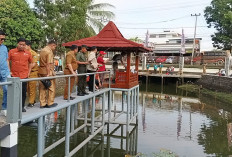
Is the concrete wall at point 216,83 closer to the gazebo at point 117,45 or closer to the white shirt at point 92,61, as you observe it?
the gazebo at point 117,45

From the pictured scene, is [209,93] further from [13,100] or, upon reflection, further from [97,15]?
[13,100]

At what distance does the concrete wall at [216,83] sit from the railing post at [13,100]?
2277 centimetres

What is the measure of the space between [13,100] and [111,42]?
24.1ft

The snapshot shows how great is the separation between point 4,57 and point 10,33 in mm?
17149

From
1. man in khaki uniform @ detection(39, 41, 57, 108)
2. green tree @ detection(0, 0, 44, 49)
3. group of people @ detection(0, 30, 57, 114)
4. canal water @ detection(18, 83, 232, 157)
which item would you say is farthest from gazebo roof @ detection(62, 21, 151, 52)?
green tree @ detection(0, 0, 44, 49)

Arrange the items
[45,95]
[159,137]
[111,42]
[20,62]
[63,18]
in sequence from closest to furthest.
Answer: [20,62] < [45,95] < [111,42] < [159,137] < [63,18]

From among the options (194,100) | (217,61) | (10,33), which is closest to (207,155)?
(194,100)

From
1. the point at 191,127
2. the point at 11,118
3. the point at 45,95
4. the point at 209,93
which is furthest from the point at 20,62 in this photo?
the point at 209,93

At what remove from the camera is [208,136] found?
41.3 feet

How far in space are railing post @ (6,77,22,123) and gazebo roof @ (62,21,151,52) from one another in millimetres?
6795

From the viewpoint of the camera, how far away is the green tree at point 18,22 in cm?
2112

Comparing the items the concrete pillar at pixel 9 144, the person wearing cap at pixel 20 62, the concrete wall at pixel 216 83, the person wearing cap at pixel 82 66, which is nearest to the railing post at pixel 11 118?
the concrete pillar at pixel 9 144

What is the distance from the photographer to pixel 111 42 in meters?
11.4

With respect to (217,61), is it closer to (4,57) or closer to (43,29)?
(43,29)
